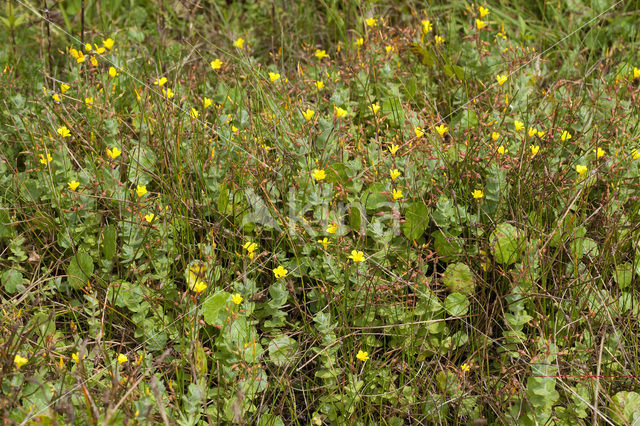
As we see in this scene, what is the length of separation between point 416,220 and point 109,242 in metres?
1.12

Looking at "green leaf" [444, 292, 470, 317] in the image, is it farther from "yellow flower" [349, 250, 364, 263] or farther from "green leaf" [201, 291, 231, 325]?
"green leaf" [201, 291, 231, 325]

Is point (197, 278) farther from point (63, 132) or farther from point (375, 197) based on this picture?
point (63, 132)

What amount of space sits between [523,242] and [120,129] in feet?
5.81

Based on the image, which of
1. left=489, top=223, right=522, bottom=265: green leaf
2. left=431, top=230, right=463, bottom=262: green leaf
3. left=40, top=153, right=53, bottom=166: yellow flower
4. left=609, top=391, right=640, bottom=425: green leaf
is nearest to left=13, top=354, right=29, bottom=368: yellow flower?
left=40, top=153, right=53, bottom=166: yellow flower

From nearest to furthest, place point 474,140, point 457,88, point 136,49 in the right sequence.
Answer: point 474,140
point 457,88
point 136,49

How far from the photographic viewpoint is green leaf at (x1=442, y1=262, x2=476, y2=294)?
7.72 feet

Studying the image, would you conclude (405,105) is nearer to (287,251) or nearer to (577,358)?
(287,251)

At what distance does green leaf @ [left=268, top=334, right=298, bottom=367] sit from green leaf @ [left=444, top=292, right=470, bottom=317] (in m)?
0.55

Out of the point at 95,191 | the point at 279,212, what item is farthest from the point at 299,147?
the point at 95,191

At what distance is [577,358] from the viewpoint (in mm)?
2137

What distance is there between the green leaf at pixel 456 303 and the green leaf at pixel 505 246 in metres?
0.20

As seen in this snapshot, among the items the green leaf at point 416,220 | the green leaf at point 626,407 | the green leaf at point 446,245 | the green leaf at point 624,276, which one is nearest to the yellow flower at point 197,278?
the green leaf at point 416,220

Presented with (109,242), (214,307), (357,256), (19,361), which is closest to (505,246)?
(357,256)

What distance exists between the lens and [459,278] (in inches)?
93.2
